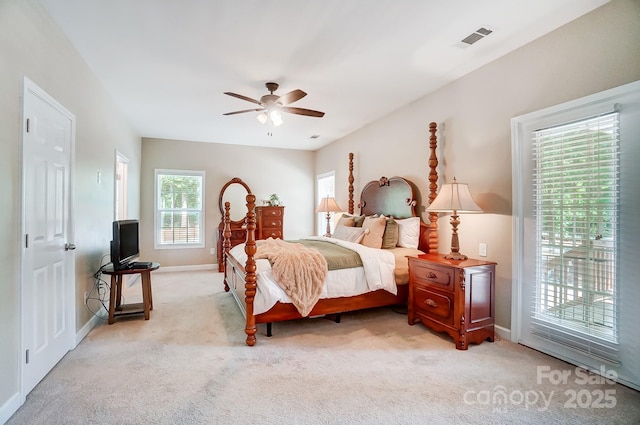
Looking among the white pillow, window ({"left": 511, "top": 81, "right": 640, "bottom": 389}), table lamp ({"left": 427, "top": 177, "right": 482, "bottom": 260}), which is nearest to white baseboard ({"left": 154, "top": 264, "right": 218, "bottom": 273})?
the white pillow

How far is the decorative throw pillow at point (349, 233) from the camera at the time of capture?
13.4 ft

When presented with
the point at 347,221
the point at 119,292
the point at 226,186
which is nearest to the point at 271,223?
the point at 226,186

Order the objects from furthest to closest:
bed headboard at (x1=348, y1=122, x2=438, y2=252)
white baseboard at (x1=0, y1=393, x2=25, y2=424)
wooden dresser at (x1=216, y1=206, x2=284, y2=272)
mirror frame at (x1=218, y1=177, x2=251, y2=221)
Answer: mirror frame at (x1=218, y1=177, x2=251, y2=221) → wooden dresser at (x1=216, y1=206, x2=284, y2=272) → bed headboard at (x1=348, y1=122, x2=438, y2=252) → white baseboard at (x1=0, y1=393, x2=25, y2=424)

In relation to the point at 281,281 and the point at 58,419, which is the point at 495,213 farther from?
the point at 58,419

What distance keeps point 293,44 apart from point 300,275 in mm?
2099

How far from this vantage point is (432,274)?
9.71 feet

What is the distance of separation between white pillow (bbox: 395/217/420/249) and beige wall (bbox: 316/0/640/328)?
178 millimetres

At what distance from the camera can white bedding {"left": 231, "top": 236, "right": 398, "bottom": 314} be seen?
2855mm

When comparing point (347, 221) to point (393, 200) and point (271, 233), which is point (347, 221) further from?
point (271, 233)

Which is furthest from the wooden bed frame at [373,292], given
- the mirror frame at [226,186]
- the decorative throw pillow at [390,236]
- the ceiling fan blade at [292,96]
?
the mirror frame at [226,186]

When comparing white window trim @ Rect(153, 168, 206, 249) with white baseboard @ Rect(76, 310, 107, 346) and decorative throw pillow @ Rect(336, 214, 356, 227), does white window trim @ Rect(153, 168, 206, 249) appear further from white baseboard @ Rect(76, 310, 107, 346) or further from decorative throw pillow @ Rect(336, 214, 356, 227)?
decorative throw pillow @ Rect(336, 214, 356, 227)

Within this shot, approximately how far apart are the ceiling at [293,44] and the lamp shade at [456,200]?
126cm

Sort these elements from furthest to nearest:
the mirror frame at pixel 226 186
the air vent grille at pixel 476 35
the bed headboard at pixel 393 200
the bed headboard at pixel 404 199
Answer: the mirror frame at pixel 226 186 → the bed headboard at pixel 393 200 → the bed headboard at pixel 404 199 → the air vent grille at pixel 476 35

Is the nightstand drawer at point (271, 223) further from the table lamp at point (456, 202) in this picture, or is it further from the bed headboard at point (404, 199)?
the table lamp at point (456, 202)
